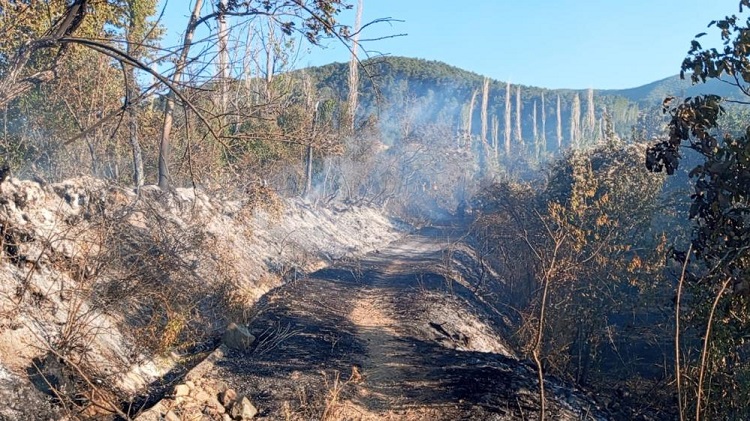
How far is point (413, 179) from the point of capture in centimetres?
5512

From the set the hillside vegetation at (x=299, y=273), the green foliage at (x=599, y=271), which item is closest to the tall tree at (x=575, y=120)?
the hillside vegetation at (x=299, y=273)

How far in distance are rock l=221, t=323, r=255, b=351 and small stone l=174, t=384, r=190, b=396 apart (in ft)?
6.81

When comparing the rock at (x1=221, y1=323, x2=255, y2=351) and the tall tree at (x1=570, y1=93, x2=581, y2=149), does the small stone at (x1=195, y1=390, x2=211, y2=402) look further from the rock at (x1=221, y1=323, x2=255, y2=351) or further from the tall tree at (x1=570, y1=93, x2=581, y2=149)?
the tall tree at (x1=570, y1=93, x2=581, y2=149)

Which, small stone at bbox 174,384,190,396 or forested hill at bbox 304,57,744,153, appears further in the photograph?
forested hill at bbox 304,57,744,153

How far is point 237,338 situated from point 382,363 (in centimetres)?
234

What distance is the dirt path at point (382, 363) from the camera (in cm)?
688

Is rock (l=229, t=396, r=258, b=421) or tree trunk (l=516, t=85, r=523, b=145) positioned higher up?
tree trunk (l=516, t=85, r=523, b=145)

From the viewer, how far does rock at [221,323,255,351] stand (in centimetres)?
867

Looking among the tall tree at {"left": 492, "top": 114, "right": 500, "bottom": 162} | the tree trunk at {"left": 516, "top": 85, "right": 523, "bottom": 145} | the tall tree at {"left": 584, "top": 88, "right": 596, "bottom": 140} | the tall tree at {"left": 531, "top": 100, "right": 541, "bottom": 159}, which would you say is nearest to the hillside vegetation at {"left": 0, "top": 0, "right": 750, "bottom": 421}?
the tall tree at {"left": 531, "top": 100, "right": 541, "bottom": 159}

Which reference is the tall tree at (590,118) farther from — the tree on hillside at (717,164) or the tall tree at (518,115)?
the tree on hillside at (717,164)

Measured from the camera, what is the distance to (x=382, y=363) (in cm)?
880

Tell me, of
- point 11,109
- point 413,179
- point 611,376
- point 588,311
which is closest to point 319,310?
point 588,311

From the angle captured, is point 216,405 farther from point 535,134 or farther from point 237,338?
point 535,134

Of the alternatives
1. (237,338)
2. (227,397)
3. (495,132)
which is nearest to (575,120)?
(495,132)
